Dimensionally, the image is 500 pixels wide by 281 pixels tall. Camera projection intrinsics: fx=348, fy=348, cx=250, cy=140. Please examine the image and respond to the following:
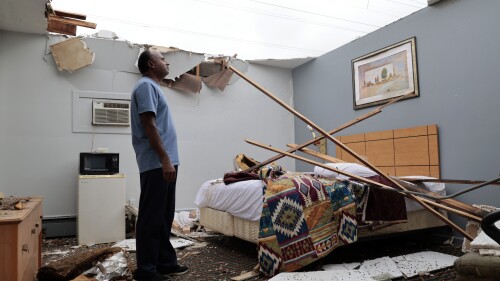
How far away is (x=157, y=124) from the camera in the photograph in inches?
83.8

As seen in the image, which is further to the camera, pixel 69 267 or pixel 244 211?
pixel 244 211

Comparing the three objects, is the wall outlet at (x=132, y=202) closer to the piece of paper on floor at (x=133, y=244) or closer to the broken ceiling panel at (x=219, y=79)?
the piece of paper on floor at (x=133, y=244)

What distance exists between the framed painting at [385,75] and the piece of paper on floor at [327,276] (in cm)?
224

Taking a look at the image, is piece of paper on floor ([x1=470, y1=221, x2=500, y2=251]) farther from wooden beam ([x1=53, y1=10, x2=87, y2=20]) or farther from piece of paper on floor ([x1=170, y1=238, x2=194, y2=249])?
wooden beam ([x1=53, y1=10, x2=87, y2=20])

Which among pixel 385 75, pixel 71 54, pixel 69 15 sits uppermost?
pixel 69 15

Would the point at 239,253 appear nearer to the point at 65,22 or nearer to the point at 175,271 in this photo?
the point at 175,271

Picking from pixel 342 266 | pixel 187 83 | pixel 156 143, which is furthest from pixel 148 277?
pixel 187 83

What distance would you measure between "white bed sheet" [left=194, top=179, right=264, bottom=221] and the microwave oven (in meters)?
1.18

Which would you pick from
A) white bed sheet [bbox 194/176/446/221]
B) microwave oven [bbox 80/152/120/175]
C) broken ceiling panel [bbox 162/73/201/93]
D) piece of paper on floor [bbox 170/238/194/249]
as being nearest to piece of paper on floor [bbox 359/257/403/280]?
white bed sheet [bbox 194/176/446/221]

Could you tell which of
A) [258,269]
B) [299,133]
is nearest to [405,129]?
[299,133]

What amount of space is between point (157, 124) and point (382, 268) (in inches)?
70.9

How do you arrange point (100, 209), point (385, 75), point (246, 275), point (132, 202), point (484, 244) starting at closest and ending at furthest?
point (484, 244) < point (246, 275) < point (100, 209) < point (385, 75) < point (132, 202)

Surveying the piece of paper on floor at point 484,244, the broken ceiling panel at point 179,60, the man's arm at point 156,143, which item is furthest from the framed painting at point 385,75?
the man's arm at point 156,143

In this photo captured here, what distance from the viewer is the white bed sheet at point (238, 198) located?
8.77 feet
